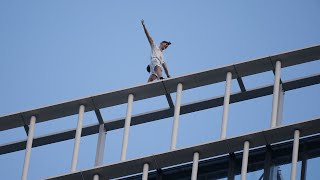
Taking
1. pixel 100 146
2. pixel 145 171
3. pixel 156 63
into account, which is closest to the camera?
pixel 145 171

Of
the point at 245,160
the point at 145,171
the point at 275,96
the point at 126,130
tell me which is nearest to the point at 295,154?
the point at 245,160

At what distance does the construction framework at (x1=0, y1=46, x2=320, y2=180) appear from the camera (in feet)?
143

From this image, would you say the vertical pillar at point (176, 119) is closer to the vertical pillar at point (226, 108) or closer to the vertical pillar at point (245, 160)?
the vertical pillar at point (226, 108)

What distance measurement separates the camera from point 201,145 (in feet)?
143

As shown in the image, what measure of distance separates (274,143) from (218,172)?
1889mm

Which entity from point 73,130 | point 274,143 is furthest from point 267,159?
point 73,130

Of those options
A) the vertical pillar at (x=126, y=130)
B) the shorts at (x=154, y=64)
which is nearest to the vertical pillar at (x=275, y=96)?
the shorts at (x=154, y=64)

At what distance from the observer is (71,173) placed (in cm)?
4425

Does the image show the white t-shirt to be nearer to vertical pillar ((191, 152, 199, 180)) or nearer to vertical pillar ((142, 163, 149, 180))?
vertical pillar ((142, 163, 149, 180))

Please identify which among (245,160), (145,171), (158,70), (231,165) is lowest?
(245,160)

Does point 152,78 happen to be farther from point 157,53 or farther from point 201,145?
point 201,145

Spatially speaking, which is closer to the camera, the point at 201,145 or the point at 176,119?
the point at 201,145

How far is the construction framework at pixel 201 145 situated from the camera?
4356 cm

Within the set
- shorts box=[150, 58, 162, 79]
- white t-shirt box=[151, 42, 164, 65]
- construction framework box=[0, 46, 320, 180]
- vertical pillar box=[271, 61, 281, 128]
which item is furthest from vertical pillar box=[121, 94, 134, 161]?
vertical pillar box=[271, 61, 281, 128]
